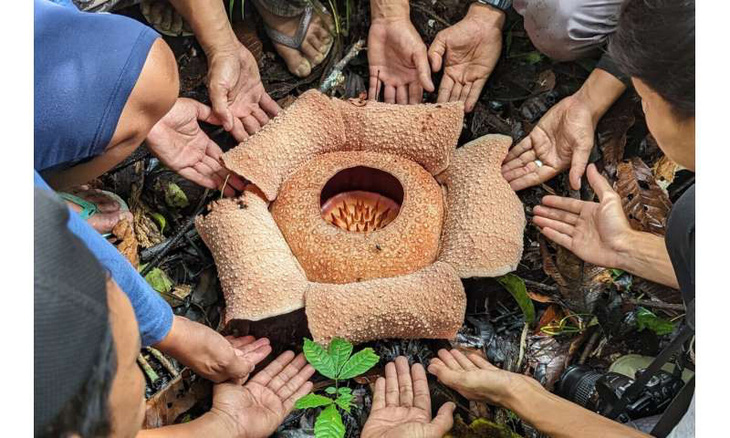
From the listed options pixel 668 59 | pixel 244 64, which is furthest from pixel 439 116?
pixel 668 59

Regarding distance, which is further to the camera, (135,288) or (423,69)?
(423,69)

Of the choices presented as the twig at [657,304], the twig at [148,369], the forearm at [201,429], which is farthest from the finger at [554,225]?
the twig at [148,369]

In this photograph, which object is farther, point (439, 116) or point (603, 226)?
point (439, 116)

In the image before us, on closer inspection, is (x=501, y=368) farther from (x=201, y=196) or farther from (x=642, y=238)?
(x=201, y=196)

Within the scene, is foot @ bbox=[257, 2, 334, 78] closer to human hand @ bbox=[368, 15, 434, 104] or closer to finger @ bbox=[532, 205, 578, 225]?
human hand @ bbox=[368, 15, 434, 104]

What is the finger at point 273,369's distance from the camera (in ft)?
7.56

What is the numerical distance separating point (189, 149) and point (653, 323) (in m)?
1.78

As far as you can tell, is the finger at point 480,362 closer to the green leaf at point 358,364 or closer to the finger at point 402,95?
the green leaf at point 358,364

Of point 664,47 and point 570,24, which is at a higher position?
point 664,47

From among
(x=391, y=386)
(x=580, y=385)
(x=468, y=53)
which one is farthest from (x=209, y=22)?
(x=580, y=385)

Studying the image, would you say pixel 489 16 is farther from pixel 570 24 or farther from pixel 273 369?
pixel 273 369

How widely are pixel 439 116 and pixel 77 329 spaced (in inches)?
72.4

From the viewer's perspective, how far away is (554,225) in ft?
8.33

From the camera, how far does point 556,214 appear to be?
8.45ft
